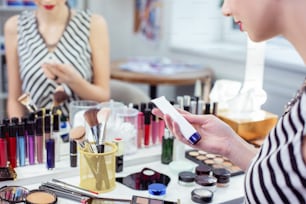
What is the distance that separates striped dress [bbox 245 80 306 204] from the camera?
504 millimetres

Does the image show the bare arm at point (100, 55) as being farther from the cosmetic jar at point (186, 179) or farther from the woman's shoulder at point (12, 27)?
the cosmetic jar at point (186, 179)

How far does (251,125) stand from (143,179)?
363 mm

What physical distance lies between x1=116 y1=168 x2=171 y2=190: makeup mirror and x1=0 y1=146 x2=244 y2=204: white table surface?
0.04 feet

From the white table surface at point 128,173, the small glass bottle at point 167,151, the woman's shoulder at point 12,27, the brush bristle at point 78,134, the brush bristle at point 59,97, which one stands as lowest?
the white table surface at point 128,173

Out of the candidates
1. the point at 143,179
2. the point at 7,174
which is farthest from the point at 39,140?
the point at 143,179

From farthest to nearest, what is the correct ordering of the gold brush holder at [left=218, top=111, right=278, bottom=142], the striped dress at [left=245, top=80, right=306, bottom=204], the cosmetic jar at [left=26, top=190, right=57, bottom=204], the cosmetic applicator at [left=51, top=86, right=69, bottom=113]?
the cosmetic applicator at [left=51, top=86, right=69, bottom=113]
the gold brush holder at [left=218, top=111, right=278, bottom=142]
the cosmetic jar at [left=26, top=190, right=57, bottom=204]
the striped dress at [left=245, top=80, right=306, bottom=204]

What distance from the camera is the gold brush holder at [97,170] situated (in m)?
0.79

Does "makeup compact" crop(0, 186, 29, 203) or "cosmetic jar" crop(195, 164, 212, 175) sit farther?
"cosmetic jar" crop(195, 164, 212, 175)

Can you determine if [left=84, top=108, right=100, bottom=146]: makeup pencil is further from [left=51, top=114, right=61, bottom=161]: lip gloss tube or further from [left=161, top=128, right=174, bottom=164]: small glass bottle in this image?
[left=161, top=128, right=174, bottom=164]: small glass bottle

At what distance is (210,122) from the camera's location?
0.76 m

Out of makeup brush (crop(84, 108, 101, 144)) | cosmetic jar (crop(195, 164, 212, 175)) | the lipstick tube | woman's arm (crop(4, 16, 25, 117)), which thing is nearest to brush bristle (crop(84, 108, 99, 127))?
makeup brush (crop(84, 108, 101, 144))

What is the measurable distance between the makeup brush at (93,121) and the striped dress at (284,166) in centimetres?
37

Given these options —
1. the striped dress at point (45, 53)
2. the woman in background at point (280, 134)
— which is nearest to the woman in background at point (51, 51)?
the striped dress at point (45, 53)

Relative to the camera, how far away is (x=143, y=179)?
33.9 inches
